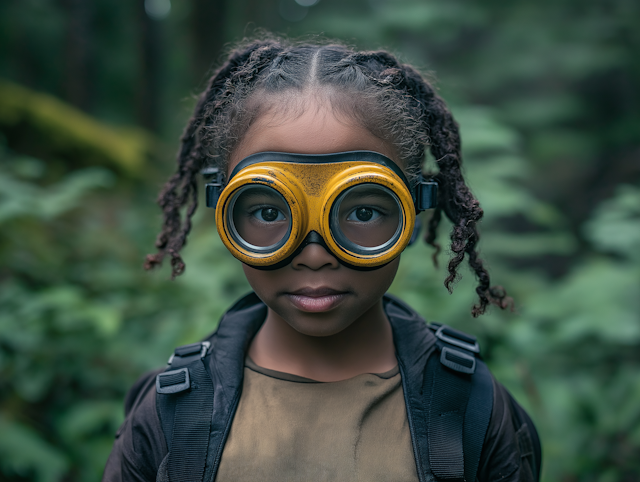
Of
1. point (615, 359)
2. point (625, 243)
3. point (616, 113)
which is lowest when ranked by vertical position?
point (615, 359)

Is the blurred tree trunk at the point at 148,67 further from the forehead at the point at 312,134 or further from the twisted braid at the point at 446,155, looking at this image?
the forehead at the point at 312,134

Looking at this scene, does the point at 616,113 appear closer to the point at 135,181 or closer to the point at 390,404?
the point at 135,181

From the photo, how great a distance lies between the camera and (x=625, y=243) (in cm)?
312

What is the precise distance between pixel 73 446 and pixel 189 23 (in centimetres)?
497

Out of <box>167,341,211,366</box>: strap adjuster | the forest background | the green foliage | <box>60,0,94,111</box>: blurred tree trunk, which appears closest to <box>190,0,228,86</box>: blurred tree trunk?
the forest background

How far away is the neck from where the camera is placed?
144 centimetres

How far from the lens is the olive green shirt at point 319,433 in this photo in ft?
4.22

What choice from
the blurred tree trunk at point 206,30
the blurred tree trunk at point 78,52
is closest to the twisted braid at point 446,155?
the blurred tree trunk at point 206,30

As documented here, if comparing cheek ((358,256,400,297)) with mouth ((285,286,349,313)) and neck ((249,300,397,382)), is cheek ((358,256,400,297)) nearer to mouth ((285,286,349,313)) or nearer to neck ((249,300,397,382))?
mouth ((285,286,349,313))

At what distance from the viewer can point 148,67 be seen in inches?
325

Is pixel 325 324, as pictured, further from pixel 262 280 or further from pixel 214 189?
pixel 214 189

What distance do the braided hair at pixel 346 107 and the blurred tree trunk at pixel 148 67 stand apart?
23.8ft

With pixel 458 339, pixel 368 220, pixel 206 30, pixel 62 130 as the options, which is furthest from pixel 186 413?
pixel 206 30

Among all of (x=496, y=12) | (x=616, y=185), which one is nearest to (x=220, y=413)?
(x=616, y=185)
